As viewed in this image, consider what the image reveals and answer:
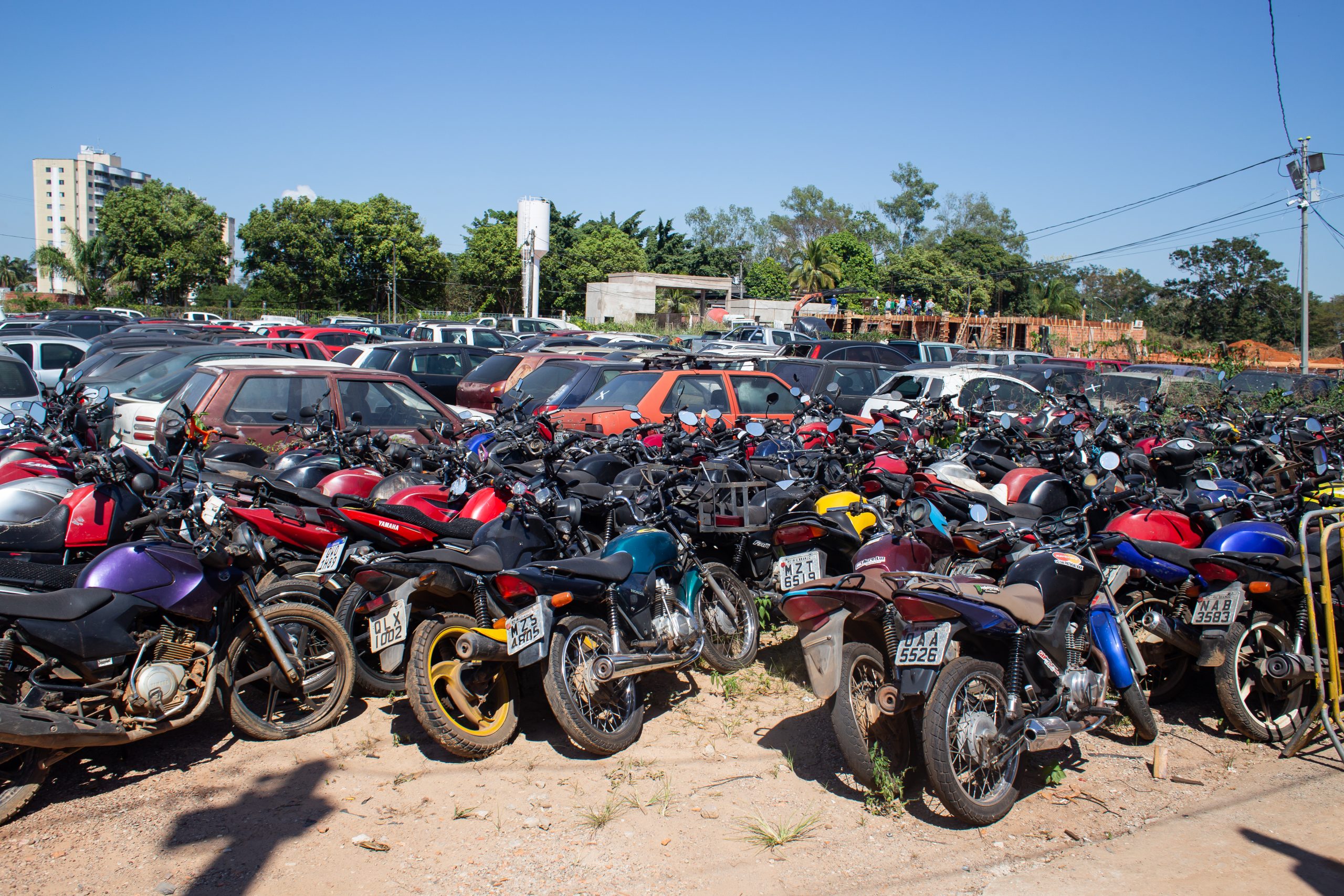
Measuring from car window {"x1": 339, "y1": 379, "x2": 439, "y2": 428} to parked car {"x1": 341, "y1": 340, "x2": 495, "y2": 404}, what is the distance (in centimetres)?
593

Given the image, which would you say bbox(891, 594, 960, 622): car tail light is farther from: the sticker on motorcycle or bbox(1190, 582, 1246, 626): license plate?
bbox(1190, 582, 1246, 626): license plate

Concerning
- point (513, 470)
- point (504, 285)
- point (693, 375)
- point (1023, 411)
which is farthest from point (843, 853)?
point (504, 285)

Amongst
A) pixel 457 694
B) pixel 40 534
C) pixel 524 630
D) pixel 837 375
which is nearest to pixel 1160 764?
pixel 524 630

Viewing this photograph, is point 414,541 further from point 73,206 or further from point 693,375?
point 73,206

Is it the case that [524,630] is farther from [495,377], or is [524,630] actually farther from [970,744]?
[495,377]

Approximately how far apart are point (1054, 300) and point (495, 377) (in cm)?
5370

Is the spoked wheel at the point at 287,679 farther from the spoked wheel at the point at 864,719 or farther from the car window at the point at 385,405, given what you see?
the car window at the point at 385,405

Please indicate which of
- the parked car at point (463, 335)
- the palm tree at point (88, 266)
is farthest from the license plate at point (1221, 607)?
the palm tree at point (88, 266)

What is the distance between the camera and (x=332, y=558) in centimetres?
455

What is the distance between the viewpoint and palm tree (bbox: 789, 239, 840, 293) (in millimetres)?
54188

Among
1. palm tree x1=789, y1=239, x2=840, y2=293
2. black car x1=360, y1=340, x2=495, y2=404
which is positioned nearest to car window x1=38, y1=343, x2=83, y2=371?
black car x1=360, y1=340, x2=495, y2=404

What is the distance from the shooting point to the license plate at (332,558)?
4535 millimetres

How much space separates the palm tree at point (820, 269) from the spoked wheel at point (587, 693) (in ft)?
168

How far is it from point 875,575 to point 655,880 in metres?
1.49
